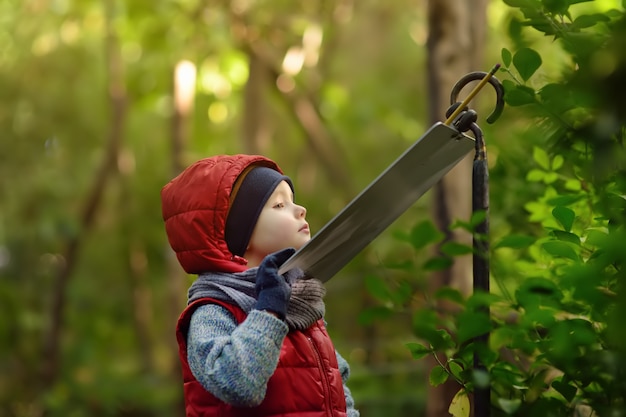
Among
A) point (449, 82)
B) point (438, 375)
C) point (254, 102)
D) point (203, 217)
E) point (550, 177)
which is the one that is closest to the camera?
point (438, 375)

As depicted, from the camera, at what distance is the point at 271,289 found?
189 centimetres

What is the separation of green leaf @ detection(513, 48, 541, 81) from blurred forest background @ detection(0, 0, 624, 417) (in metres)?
5.85

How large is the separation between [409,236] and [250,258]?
431 mm

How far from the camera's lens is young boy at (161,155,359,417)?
1.84 metres

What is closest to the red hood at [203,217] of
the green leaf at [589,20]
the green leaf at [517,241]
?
the green leaf at [517,241]

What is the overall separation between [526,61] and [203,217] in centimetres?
75

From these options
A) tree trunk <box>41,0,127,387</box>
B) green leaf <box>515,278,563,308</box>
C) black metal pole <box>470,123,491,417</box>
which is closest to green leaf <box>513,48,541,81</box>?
black metal pole <box>470,123,491,417</box>

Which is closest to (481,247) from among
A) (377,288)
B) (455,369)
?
(455,369)

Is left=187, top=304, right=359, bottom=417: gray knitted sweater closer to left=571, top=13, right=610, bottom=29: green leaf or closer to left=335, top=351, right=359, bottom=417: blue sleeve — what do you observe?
left=335, top=351, right=359, bottom=417: blue sleeve

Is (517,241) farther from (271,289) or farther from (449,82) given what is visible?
(449,82)

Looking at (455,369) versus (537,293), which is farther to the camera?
(455,369)

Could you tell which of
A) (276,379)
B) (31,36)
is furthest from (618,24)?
(31,36)

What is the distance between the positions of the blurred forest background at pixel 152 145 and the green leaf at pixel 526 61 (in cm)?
585

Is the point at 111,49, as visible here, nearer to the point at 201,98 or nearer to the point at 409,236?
the point at 201,98
